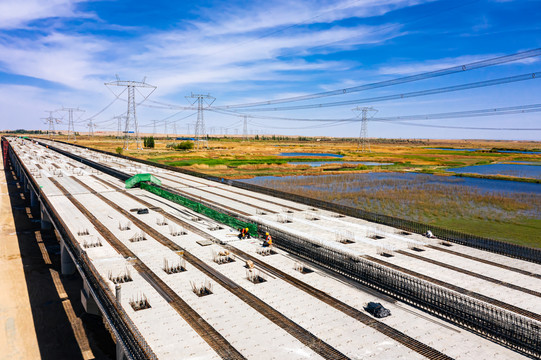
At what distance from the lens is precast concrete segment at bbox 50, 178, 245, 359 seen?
53.5ft

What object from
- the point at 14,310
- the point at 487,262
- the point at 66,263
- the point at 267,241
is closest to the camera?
the point at 14,310

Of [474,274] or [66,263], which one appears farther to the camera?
[66,263]

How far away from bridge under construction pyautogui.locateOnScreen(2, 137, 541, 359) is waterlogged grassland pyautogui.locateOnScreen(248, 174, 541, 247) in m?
17.0

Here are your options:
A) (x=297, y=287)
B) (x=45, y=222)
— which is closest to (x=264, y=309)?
(x=297, y=287)

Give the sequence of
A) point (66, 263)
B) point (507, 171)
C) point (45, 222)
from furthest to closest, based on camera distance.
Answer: point (507, 171), point (45, 222), point (66, 263)

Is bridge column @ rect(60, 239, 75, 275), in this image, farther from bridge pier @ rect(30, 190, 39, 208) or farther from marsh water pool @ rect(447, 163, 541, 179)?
marsh water pool @ rect(447, 163, 541, 179)

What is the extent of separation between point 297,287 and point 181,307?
7.76 m

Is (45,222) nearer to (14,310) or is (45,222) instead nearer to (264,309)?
(14,310)

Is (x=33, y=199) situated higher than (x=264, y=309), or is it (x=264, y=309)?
(x=264, y=309)

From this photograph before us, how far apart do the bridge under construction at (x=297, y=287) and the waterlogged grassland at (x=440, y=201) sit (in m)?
17.0

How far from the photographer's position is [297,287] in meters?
22.7

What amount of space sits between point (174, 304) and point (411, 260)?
20.0m

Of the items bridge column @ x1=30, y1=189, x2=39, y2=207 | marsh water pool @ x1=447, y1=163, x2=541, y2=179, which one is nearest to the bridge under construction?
bridge column @ x1=30, y1=189, x2=39, y2=207

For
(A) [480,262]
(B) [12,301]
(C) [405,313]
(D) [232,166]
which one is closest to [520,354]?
(C) [405,313]
